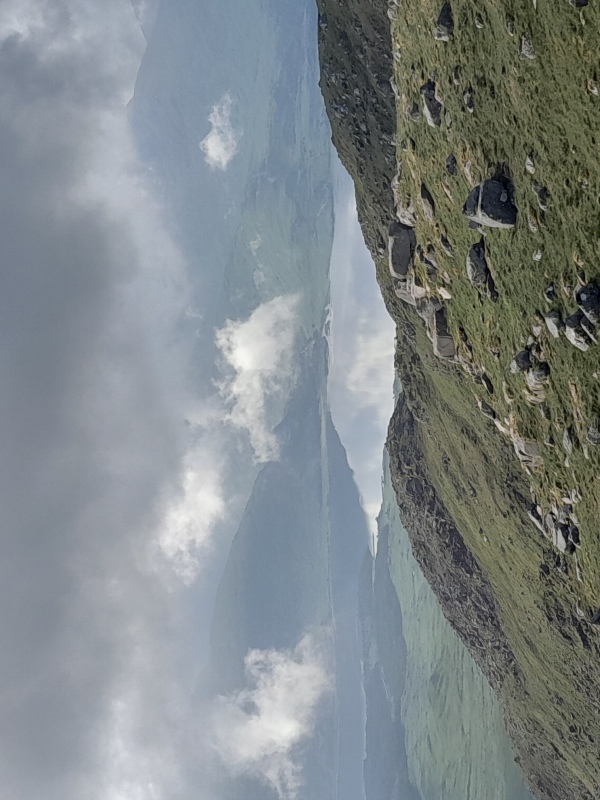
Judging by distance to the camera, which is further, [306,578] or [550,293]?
[306,578]

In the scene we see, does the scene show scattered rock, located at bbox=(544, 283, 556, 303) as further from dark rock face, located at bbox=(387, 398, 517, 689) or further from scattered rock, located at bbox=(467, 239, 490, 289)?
dark rock face, located at bbox=(387, 398, 517, 689)

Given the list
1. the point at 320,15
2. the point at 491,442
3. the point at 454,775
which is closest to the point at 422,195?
the point at 491,442

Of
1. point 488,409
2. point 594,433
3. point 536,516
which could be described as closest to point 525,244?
point 594,433

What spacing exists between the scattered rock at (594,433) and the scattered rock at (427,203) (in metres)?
4.38

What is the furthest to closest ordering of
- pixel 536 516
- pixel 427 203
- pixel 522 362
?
pixel 536 516 → pixel 427 203 → pixel 522 362

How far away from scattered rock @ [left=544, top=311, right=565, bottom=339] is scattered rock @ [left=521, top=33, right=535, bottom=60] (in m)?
3.14

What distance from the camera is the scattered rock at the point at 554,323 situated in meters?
7.24

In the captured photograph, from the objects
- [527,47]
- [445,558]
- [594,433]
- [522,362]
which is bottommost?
[594,433]

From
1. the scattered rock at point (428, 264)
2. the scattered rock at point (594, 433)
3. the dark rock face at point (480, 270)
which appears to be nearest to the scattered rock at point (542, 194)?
the dark rock face at point (480, 270)

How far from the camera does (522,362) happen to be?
8.29m

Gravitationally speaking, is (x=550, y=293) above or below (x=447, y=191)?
below

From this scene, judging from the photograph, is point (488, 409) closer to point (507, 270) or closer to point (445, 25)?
point (507, 270)

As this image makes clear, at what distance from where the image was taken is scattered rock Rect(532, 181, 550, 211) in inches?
273

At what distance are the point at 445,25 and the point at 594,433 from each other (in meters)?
6.36
